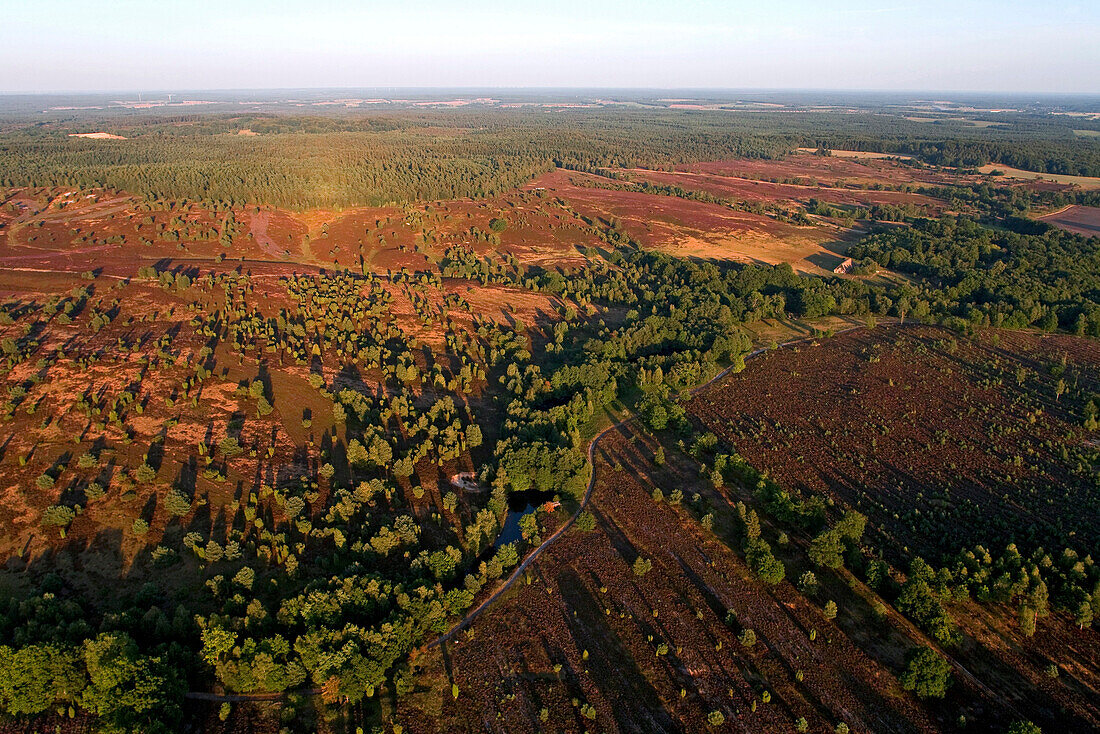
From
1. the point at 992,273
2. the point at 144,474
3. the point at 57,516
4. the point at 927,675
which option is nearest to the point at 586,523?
the point at 927,675

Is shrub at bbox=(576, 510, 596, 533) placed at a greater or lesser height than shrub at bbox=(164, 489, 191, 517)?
lesser

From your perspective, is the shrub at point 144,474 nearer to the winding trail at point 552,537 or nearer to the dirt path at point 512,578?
the dirt path at point 512,578

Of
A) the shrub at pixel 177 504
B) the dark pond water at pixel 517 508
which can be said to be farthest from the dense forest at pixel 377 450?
the dark pond water at pixel 517 508

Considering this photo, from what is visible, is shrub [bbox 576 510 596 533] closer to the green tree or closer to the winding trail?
the winding trail

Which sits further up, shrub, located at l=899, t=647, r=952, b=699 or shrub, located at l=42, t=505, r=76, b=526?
shrub, located at l=42, t=505, r=76, b=526

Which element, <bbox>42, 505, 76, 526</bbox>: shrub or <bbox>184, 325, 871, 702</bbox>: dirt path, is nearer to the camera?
<bbox>184, 325, 871, 702</bbox>: dirt path

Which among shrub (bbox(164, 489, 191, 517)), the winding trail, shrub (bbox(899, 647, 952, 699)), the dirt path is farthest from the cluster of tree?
shrub (bbox(164, 489, 191, 517))

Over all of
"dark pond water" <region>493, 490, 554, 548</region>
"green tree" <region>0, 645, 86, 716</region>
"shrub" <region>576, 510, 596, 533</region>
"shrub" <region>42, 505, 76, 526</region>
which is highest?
"shrub" <region>42, 505, 76, 526</region>

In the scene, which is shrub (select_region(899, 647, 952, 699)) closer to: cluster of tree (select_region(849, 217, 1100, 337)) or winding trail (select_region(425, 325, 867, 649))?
winding trail (select_region(425, 325, 867, 649))

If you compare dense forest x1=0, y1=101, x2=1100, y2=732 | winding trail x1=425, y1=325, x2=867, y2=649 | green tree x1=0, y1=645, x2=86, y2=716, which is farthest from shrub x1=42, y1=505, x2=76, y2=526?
winding trail x1=425, y1=325, x2=867, y2=649

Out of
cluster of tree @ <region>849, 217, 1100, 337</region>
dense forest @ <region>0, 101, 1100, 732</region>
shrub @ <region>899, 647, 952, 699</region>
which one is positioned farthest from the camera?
cluster of tree @ <region>849, 217, 1100, 337</region>

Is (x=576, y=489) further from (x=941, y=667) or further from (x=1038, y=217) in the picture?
(x=1038, y=217)

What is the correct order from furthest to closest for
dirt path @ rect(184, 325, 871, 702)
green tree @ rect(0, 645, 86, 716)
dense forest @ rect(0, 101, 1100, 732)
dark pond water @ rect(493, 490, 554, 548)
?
dark pond water @ rect(493, 490, 554, 548)
dense forest @ rect(0, 101, 1100, 732)
dirt path @ rect(184, 325, 871, 702)
green tree @ rect(0, 645, 86, 716)
